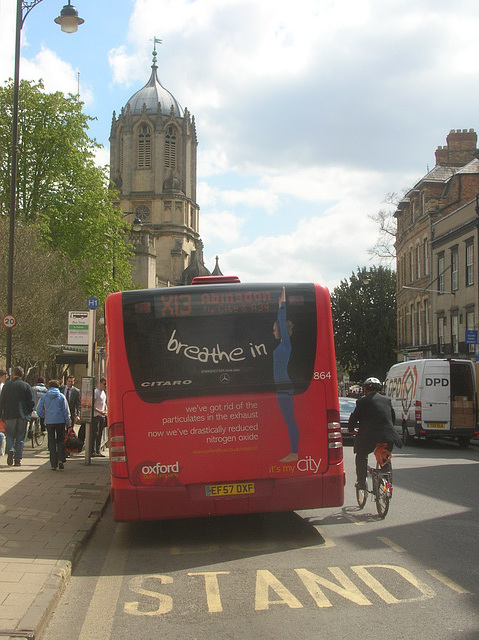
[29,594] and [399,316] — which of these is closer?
[29,594]

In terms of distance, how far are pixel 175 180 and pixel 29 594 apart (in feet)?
346

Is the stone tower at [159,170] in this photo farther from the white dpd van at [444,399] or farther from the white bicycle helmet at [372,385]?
the white bicycle helmet at [372,385]

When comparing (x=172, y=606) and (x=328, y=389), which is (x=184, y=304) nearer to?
(x=328, y=389)

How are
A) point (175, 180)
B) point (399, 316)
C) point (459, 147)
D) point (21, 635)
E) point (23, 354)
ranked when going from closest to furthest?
1. point (21, 635)
2. point (23, 354)
3. point (459, 147)
4. point (399, 316)
5. point (175, 180)

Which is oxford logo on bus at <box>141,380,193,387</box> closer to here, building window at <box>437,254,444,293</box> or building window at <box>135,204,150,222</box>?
building window at <box>437,254,444,293</box>

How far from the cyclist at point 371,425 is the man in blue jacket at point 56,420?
642 cm

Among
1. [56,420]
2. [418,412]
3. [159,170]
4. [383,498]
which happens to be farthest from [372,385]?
[159,170]

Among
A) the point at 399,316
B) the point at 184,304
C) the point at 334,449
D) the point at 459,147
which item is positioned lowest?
the point at 334,449

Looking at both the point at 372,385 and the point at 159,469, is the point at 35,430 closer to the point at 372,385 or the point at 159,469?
the point at 372,385

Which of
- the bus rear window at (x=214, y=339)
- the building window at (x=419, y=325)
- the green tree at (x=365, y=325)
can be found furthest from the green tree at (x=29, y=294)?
the green tree at (x=365, y=325)

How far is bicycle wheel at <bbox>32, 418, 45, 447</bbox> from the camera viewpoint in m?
21.4

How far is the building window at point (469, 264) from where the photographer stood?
41.5 m

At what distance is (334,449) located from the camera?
9.17 m

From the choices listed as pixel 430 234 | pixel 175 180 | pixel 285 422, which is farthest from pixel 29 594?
pixel 175 180
